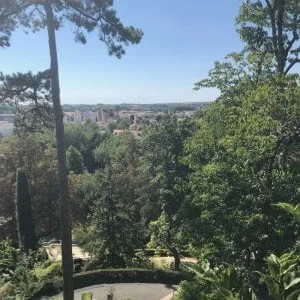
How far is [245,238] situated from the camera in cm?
1103

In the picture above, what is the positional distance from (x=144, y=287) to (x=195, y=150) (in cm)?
1104

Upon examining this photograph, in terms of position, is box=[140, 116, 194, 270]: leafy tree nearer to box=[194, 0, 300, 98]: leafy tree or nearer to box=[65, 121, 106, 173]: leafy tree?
box=[194, 0, 300, 98]: leafy tree

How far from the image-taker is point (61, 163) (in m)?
12.0

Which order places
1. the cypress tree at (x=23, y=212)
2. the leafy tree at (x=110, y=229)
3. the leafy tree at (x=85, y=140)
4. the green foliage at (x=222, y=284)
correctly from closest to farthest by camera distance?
the green foliage at (x=222, y=284) → the leafy tree at (x=110, y=229) → the cypress tree at (x=23, y=212) → the leafy tree at (x=85, y=140)

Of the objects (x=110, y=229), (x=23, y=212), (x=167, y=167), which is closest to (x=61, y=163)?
(x=167, y=167)

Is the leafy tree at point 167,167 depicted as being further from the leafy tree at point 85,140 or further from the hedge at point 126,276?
the leafy tree at point 85,140

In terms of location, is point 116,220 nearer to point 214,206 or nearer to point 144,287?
point 144,287

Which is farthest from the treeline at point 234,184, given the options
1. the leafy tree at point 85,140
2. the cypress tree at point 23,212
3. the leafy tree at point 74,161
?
the leafy tree at point 85,140

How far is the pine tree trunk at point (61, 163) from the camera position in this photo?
11.8m

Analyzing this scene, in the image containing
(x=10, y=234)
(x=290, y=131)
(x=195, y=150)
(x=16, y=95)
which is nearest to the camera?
(x=290, y=131)

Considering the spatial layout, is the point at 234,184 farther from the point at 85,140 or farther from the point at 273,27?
the point at 85,140

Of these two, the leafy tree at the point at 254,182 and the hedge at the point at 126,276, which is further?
the hedge at the point at 126,276

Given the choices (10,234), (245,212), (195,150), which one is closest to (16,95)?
(195,150)

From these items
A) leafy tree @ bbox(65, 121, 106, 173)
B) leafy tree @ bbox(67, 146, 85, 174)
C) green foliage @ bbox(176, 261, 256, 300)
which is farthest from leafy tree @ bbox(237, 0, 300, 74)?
leafy tree @ bbox(65, 121, 106, 173)
